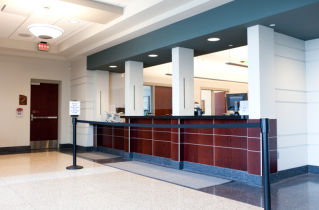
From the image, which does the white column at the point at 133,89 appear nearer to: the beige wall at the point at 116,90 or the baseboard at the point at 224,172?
the beige wall at the point at 116,90

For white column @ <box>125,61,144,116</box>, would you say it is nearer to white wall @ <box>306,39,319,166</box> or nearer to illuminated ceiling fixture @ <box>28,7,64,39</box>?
illuminated ceiling fixture @ <box>28,7,64,39</box>

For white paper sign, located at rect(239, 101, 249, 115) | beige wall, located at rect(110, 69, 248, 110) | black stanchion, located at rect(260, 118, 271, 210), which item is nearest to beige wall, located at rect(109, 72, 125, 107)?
beige wall, located at rect(110, 69, 248, 110)

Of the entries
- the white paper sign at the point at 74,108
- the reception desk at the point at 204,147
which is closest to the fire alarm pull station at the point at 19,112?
the reception desk at the point at 204,147

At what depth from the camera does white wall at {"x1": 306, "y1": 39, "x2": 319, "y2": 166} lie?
18.4 feet

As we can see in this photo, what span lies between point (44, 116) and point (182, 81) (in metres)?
6.03

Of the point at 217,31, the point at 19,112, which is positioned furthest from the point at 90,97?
the point at 217,31

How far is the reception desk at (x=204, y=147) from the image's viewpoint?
476 centimetres

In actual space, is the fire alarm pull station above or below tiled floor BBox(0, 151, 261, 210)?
above

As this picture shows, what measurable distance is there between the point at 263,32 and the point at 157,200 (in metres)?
3.23

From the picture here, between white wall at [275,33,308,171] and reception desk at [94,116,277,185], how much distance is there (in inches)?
16.0

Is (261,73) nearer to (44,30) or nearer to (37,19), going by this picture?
(44,30)

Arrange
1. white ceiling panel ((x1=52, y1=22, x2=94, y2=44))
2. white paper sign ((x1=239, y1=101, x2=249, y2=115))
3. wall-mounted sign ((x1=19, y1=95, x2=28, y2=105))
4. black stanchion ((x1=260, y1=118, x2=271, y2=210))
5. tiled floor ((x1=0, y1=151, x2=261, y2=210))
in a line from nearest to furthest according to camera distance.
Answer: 1. black stanchion ((x1=260, y1=118, x2=271, y2=210))
2. tiled floor ((x1=0, y1=151, x2=261, y2=210))
3. white paper sign ((x1=239, y1=101, x2=249, y2=115))
4. white ceiling panel ((x1=52, y1=22, x2=94, y2=44))
5. wall-mounted sign ((x1=19, y1=95, x2=28, y2=105))

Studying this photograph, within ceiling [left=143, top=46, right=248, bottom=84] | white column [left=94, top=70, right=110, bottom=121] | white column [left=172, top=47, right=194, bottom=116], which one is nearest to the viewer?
white column [left=172, top=47, right=194, bottom=116]

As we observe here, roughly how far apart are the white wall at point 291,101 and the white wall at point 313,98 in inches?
3.2
